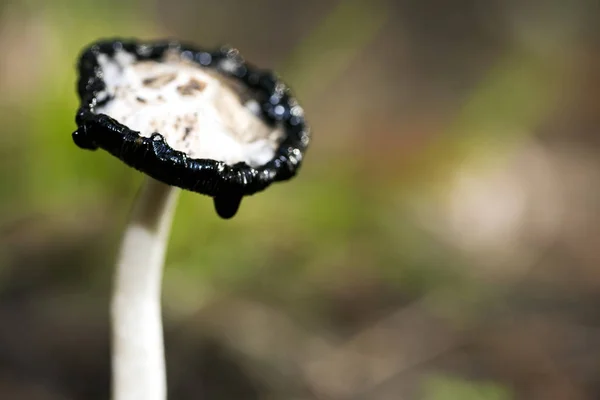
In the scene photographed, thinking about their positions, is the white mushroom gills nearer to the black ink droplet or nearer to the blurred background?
the black ink droplet

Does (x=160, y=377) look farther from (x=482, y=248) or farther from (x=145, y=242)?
(x=482, y=248)

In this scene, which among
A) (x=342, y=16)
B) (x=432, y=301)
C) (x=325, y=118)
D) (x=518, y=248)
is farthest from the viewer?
(x=325, y=118)

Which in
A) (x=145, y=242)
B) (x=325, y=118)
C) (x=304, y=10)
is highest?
(x=304, y=10)

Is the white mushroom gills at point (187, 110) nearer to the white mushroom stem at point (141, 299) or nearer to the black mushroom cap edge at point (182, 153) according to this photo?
the black mushroom cap edge at point (182, 153)

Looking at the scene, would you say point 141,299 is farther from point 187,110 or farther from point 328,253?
point 328,253

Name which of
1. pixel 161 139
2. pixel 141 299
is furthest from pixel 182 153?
pixel 141 299

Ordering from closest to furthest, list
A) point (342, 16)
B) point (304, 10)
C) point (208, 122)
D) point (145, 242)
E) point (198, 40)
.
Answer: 1. point (208, 122)
2. point (145, 242)
3. point (342, 16)
4. point (198, 40)
5. point (304, 10)

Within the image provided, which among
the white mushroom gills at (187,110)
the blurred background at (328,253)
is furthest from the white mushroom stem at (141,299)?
the blurred background at (328,253)

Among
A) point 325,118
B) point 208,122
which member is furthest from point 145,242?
point 325,118

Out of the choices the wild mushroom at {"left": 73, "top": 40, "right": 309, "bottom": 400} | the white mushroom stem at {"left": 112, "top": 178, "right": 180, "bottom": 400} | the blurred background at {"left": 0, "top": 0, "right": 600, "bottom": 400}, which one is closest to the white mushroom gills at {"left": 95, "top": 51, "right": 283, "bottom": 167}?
the wild mushroom at {"left": 73, "top": 40, "right": 309, "bottom": 400}
